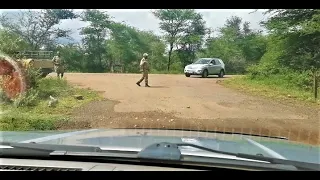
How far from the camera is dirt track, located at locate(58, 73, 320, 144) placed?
6.73 meters

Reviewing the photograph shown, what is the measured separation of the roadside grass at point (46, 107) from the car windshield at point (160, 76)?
15 mm

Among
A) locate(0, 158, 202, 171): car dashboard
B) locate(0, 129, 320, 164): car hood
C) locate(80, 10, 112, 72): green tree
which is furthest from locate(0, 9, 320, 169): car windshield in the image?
locate(0, 158, 202, 171): car dashboard

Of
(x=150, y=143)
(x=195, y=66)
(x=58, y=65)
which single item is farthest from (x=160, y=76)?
(x=150, y=143)

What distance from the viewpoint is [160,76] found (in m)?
6.85

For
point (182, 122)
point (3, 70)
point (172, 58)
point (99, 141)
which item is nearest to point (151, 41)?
point (172, 58)

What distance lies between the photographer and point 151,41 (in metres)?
6.53

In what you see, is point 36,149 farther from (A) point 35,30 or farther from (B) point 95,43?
(A) point 35,30

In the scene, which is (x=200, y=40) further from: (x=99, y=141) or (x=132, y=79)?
(x=99, y=141)

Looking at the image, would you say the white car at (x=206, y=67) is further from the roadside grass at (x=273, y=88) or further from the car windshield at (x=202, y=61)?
the roadside grass at (x=273, y=88)

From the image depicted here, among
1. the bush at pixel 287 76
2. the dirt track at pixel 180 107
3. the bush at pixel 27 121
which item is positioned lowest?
the bush at pixel 27 121

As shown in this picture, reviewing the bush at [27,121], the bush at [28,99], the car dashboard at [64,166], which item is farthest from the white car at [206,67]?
the car dashboard at [64,166]

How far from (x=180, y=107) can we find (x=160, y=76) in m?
0.70

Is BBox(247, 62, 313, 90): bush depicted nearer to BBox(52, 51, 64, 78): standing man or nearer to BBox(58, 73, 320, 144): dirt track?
BBox(58, 73, 320, 144): dirt track

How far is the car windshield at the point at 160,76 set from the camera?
21.5 ft
